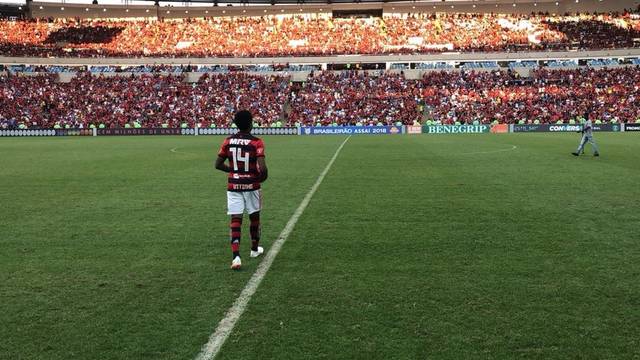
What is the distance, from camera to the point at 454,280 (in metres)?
6.34

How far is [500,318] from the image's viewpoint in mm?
5148

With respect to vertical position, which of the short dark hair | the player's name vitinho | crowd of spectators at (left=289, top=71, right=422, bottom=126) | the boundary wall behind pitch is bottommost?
the boundary wall behind pitch

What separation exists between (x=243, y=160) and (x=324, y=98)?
5052 cm

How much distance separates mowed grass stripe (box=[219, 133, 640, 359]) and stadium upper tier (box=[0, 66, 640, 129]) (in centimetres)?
4057

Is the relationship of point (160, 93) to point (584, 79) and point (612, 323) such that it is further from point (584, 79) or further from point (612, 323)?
point (612, 323)

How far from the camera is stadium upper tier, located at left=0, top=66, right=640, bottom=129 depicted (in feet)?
170

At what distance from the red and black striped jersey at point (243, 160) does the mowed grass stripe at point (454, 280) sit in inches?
45.8

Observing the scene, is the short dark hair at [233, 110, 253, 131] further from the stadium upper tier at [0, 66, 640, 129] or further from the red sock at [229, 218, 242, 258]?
the stadium upper tier at [0, 66, 640, 129]

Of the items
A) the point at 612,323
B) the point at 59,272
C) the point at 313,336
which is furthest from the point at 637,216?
the point at 59,272

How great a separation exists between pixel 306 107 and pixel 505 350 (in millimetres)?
51563

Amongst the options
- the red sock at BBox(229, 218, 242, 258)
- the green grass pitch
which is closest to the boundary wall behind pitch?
the green grass pitch

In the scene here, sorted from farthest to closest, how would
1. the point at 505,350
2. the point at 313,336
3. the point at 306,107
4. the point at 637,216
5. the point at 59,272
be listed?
the point at 306,107, the point at 637,216, the point at 59,272, the point at 313,336, the point at 505,350

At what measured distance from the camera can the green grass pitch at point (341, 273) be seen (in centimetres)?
468

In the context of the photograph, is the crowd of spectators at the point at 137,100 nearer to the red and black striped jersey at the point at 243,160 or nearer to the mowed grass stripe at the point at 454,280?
the mowed grass stripe at the point at 454,280
